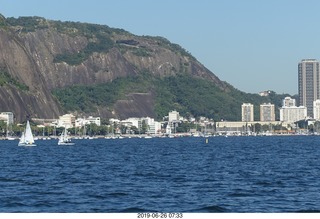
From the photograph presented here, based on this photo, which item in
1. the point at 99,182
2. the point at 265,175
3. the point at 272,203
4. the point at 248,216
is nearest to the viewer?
the point at 248,216

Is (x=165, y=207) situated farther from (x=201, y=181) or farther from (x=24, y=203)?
(x=201, y=181)

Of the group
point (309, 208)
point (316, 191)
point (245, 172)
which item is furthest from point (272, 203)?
point (245, 172)

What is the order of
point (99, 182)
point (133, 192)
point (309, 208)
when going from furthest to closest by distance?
point (99, 182) → point (133, 192) → point (309, 208)

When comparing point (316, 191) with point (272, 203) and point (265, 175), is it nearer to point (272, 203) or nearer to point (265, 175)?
point (272, 203)

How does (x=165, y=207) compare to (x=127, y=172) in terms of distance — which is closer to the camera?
(x=165, y=207)

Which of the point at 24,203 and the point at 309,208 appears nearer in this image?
the point at 309,208

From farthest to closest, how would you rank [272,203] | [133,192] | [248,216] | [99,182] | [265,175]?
[265,175]
[99,182]
[133,192]
[272,203]
[248,216]

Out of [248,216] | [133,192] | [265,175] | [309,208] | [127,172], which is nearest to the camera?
[248,216]

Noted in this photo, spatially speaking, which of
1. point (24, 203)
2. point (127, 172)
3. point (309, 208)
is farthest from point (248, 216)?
point (127, 172)
